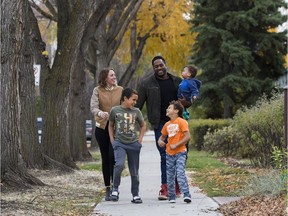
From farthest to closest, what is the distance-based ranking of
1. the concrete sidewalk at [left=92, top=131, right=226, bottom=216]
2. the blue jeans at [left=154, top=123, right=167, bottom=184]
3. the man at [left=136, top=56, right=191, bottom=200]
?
the man at [left=136, top=56, right=191, bottom=200] → the blue jeans at [left=154, top=123, right=167, bottom=184] → the concrete sidewalk at [left=92, top=131, right=226, bottom=216]

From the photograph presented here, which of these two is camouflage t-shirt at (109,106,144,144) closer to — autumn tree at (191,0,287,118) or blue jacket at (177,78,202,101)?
blue jacket at (177,78,202,101)

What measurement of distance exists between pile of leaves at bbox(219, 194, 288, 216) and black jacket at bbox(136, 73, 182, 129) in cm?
193

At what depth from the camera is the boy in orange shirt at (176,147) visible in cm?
1063

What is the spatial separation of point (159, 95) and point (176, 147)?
3.74ft

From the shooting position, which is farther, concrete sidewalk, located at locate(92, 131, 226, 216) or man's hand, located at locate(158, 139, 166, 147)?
man's hand, located at locate(158, 139, 166, 147)

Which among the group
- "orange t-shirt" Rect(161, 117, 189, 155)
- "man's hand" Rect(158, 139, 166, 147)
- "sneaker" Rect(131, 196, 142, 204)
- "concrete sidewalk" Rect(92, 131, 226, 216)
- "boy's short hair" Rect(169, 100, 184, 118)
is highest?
"boy's short hair" Rect(169, 100, 184, 118)

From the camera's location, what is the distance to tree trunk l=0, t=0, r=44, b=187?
11352 millimetres

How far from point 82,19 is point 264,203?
7.96m

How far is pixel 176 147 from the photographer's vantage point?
10.7 meters

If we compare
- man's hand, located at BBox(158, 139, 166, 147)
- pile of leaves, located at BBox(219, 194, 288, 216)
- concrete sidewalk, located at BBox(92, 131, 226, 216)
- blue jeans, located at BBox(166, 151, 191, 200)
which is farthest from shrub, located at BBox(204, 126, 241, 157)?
pile of leaves, located at BBox(219, 194, 288, 216)

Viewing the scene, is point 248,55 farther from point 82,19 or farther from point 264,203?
point 264,203

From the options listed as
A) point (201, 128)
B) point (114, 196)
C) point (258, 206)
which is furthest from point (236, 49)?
point (258, 206)

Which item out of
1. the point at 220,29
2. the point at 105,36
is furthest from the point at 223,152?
the point at 220,29

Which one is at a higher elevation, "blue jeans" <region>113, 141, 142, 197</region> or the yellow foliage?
the yellow foliage
